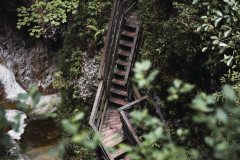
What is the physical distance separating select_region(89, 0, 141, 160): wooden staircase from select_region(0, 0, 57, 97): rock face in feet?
13.4

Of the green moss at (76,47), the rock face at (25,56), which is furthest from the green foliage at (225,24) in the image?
the rock face at (25,56)

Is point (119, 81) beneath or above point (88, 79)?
above

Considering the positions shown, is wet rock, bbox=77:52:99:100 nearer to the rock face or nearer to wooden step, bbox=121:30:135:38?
wooden step, bbox=121:30:135:38

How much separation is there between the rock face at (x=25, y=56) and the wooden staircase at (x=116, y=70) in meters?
4.10

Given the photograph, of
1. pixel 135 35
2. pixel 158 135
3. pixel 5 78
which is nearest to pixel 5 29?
pixel 5 78

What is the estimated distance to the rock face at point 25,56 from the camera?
388 inches

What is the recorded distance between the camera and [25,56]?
10.2 m

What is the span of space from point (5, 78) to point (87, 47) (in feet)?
15.1

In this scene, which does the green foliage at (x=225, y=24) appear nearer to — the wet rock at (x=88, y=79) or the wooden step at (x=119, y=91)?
the wooden step at (x=119, y=91)

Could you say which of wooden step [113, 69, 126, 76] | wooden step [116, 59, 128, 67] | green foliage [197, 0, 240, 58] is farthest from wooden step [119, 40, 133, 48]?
green foliage [197, 0, 240, 58]

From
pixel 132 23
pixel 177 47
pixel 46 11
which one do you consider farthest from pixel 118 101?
pixel 46 11

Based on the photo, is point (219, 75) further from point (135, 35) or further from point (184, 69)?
point (135, 35)

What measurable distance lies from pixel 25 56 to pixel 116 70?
5511 mm

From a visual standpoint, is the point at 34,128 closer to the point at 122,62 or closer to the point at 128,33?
the point at 122,62
